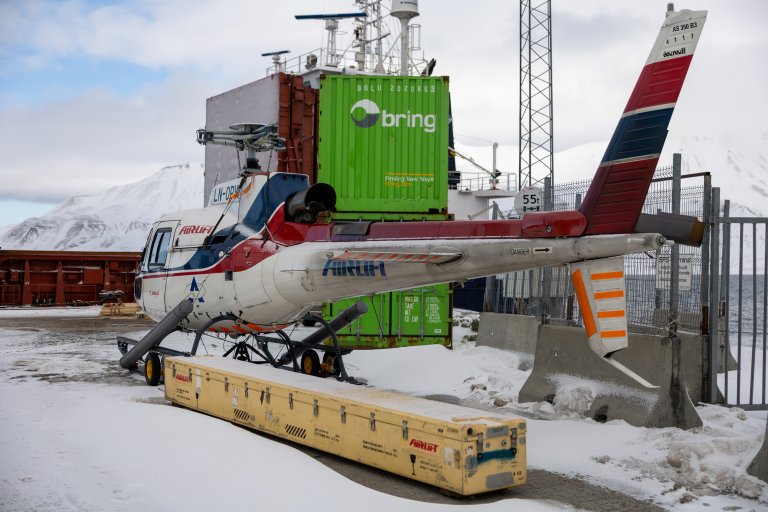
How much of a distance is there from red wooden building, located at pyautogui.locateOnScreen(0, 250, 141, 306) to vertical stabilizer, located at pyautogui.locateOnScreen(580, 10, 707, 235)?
26601 mm

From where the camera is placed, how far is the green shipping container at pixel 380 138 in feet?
52.6

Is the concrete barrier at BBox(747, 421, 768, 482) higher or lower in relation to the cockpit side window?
lower

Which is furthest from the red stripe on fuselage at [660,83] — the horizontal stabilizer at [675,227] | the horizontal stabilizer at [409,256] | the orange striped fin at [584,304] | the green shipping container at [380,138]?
the green shipping container at [380,138]

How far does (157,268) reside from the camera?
42.1ft

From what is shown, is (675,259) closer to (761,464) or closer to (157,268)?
(761,464)

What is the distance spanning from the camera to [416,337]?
53.0 ft

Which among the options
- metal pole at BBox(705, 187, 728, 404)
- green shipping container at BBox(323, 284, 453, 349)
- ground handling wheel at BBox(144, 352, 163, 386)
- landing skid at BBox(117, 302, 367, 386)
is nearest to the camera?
metal pole at BBox(705, 187, 728, 404)

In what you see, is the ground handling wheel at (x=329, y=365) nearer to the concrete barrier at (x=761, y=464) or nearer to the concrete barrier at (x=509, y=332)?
the concrete barrier at (x=509, y=332)

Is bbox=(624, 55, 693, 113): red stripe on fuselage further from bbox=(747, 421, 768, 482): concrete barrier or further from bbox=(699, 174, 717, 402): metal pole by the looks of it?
bbox=(747, 421, 768, 482): concrete barrier

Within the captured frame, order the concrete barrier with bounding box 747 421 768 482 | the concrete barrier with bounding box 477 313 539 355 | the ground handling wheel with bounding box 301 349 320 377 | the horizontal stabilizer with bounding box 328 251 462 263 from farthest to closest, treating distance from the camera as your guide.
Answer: the concrete barrier with bounding box 477 313 539 355 < the ground handling wheel with bounding box 301 349 320 377 < the horizontal stabilizer with bounding box 328 251 462 263 < the concrete barrier with bounding box 747 421 768 482

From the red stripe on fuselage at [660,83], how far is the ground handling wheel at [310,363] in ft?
23.8

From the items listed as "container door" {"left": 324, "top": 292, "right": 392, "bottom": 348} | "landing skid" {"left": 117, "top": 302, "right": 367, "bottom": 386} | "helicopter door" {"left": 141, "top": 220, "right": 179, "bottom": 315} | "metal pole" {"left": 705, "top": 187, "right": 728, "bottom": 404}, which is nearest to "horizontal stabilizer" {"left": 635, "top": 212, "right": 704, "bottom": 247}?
"metal pole" {"left": 705, "top": 187, "right": 728, "bottom": 404}

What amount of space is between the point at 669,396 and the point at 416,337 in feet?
26.1

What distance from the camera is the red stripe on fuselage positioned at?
22.1ft
